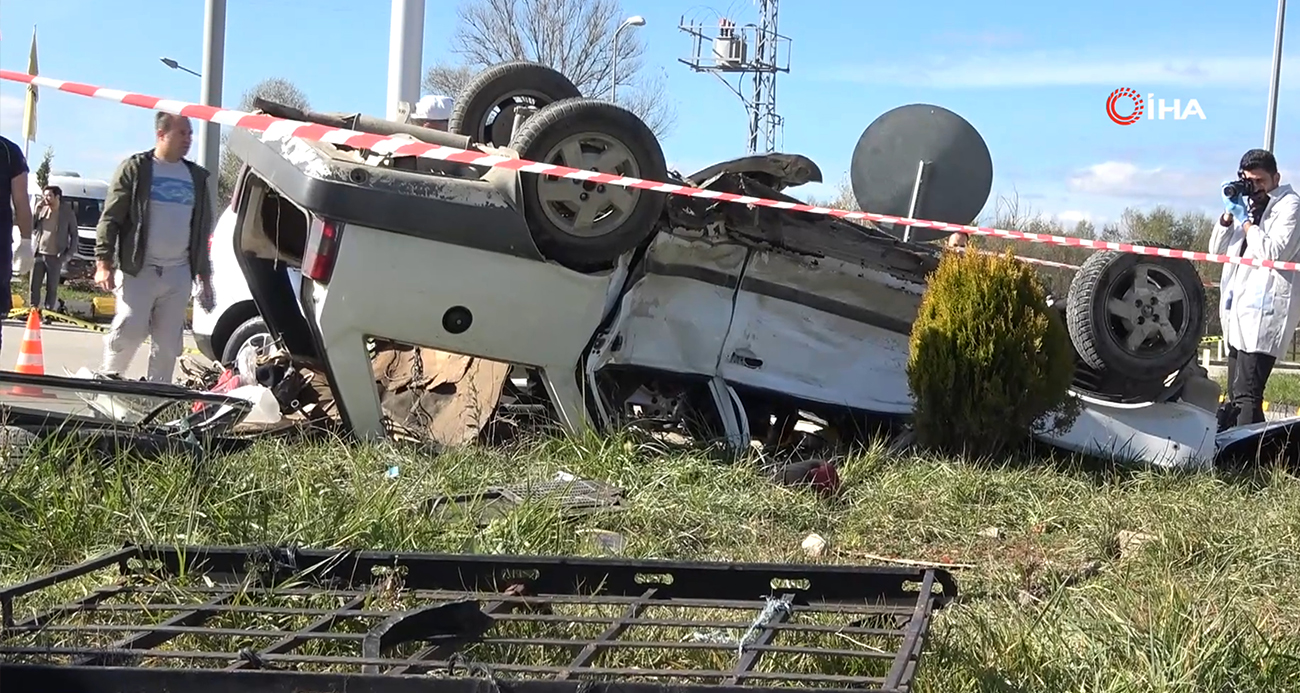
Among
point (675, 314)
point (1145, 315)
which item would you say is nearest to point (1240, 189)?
point (1145, 315)

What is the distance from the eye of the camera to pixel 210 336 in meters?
7.14

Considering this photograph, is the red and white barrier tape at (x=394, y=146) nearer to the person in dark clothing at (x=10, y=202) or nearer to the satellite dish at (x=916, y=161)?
the person in dark clothing at (x=10, y=202)

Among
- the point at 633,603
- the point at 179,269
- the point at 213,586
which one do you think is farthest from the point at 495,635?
the point at 179,269

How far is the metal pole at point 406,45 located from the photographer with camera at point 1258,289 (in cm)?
588

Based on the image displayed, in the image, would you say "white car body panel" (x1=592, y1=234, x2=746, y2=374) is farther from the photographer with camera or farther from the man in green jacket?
the photographer with camera

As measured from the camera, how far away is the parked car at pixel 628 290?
491 centimetres

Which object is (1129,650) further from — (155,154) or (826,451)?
(155,154)

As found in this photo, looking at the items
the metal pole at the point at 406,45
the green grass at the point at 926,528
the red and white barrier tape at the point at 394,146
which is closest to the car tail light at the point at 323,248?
the red and white barrier tape at the point at 394,146

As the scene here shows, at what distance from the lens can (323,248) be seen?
4.80 metres

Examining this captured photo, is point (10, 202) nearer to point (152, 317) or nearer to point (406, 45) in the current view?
point (152, 317)

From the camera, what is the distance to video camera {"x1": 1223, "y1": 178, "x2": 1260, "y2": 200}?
22.8ft

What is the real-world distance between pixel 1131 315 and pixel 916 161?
1.69 metres

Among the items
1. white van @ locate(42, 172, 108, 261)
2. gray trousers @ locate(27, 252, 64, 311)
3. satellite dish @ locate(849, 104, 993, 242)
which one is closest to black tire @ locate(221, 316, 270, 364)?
satellite dish @ locate(849, 104, 993, 242)

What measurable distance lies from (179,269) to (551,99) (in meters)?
2.15
